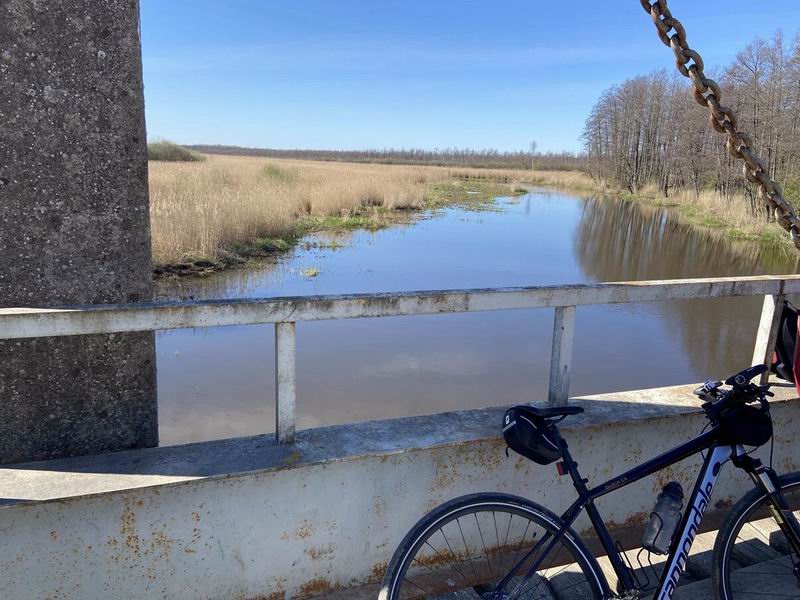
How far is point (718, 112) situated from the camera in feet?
7.28

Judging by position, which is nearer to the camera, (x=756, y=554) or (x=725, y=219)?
(x=756, y=554)

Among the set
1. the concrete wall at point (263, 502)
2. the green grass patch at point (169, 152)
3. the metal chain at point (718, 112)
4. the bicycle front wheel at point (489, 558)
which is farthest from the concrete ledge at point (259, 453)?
the green grass patch at point (169, 152)

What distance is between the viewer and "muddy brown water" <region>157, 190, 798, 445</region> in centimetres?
641

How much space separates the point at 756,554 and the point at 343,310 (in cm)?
213

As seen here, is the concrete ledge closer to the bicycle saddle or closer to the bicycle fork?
the bicycle saddle

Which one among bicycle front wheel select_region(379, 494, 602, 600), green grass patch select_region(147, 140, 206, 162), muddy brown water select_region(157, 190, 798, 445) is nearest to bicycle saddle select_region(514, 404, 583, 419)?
bicycle front wheel select_region(379, 494, 602, 600)

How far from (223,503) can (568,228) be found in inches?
981

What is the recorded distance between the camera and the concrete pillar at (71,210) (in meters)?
2.01

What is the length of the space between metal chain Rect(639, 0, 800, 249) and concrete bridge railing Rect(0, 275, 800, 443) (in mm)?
436

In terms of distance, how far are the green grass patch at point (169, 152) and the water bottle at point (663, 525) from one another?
57.5m

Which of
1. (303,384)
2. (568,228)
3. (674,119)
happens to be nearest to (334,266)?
(303,384)

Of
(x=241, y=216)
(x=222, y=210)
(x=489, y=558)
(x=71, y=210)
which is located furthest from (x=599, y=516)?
(x=241, y=216)

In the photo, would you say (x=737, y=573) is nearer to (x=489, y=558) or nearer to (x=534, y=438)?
(x=489, y=558)

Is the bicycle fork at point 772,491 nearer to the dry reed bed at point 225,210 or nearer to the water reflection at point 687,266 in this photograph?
the water reflection at point 687,266
